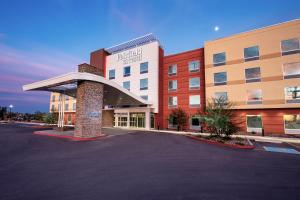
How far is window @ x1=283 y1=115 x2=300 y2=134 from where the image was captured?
20.1 metres

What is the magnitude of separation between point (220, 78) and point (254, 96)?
5.27m

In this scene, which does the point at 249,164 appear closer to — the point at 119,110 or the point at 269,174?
the point at 269,174

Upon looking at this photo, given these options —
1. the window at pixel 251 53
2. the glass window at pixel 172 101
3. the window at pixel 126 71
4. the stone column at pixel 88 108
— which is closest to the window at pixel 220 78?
the window at pixel 251 53

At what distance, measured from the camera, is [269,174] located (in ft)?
20.8

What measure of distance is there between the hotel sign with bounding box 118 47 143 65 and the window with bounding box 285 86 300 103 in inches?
924

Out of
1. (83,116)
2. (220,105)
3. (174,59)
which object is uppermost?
(174,59)

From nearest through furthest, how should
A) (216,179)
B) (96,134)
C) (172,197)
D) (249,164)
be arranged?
(172,197)
(216,179)
(249,164)
(96,134)

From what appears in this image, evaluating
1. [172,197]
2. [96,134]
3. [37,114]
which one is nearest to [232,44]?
[96,134]

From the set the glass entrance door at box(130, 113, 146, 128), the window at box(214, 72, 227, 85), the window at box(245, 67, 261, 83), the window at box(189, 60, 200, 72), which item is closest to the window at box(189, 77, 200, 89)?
the window at box(189, 60, 200, 72)

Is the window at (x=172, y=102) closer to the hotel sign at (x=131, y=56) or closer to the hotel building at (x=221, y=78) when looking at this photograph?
the hotel building at (x=221, y=78)

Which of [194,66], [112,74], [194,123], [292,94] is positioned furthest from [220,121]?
[112,74]

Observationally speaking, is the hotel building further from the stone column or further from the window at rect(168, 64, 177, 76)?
the stone column

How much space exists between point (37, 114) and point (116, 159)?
54.4 m

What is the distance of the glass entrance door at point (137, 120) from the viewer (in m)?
29.1
